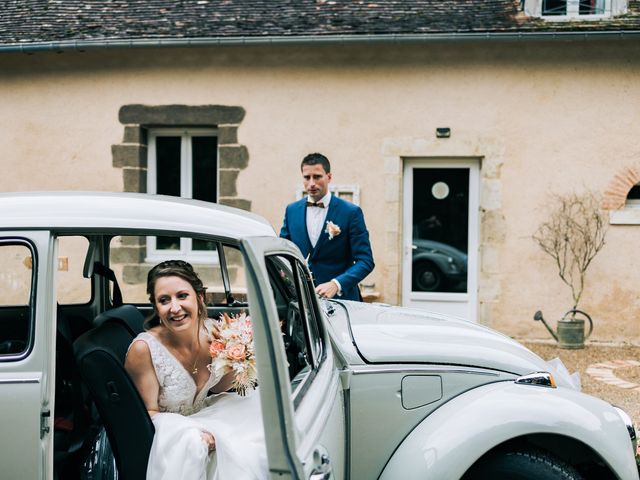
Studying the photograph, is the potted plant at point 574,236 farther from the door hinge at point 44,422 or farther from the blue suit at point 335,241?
the door hinge at point 44,422

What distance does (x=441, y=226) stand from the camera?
988 centimetres

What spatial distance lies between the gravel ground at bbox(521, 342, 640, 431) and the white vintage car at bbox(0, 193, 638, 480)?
2951mm

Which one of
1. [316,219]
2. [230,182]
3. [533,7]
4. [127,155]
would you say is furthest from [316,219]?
[533,7]

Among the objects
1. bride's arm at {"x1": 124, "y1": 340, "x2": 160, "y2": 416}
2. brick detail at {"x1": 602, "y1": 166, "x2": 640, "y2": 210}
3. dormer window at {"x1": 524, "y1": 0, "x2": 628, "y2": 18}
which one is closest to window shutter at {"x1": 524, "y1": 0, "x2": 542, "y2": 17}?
dormer window at {"x1": 524, "y1": 0, "x2": 628, "y2": 18}

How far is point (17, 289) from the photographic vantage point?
9.02 ft

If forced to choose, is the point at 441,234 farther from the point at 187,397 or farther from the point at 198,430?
the point at 198,430

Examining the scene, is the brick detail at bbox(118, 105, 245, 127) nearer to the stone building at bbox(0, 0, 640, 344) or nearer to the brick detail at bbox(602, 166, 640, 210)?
the stone building at bbox(0, 0, 640, 344)

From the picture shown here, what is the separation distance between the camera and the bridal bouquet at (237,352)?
2812 millimetres

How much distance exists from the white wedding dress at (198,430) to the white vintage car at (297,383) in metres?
0.10

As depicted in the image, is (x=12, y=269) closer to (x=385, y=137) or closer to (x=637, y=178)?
(x=385, y=137)

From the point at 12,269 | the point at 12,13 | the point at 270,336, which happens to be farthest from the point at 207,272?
the point at 12,13

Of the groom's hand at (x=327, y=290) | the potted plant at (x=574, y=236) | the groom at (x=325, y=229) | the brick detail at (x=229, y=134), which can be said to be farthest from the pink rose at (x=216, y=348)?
the brick detail at (x=229, y=134)

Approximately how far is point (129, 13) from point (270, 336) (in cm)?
942

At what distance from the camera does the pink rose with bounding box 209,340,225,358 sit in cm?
283
